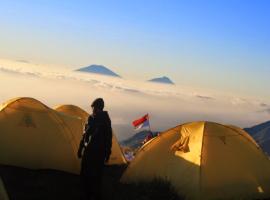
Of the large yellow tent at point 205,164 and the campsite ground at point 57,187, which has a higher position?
the large yellow tent at point 205,164

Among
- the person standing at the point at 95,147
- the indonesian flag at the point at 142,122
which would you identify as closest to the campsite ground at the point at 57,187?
the person standing at the point at 95,147

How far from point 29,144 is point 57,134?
90cm

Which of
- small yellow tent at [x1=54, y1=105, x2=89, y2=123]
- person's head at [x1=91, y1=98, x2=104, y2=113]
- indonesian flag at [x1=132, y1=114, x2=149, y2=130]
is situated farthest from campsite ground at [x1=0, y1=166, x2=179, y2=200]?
indonesian flag at [x1=132, y1=114, x2=149, y2=130]

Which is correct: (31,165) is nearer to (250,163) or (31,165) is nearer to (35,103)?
(35,103)

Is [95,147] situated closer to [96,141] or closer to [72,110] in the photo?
[96,141]

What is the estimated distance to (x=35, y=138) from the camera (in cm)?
1483

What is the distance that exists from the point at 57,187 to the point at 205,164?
13.1 feet

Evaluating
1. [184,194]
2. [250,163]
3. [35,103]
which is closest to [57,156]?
[35,103]

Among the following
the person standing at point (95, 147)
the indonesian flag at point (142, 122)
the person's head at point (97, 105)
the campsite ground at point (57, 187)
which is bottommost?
the campsite ground at point (57, 187)

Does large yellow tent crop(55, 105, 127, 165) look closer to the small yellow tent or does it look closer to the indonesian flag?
the small yellow tent

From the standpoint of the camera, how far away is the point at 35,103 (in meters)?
15.5

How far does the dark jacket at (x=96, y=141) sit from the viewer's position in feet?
39.3

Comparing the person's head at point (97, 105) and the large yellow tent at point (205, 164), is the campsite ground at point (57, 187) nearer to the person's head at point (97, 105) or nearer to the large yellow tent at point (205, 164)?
the large yellow tent at point (205, 164)

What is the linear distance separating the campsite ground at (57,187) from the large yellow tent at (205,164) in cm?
59
